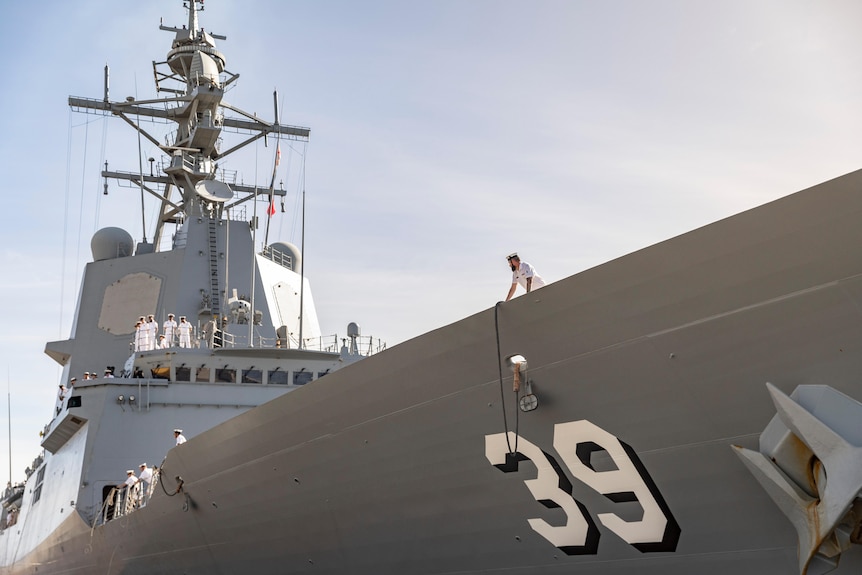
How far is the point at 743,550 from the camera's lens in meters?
4.42

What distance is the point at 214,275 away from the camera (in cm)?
1505

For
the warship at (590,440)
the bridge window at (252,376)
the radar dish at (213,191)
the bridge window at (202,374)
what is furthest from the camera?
the radar dish at (213,191)

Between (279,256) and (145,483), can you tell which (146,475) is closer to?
(145,483)

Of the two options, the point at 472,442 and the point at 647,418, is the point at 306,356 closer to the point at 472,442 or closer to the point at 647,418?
the point at 472,442

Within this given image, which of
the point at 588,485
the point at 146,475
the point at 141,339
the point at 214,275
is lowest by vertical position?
the point at 588,485

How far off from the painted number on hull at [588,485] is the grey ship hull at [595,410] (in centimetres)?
5

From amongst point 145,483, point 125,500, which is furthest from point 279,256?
point 145,483

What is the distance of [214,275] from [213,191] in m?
1.82

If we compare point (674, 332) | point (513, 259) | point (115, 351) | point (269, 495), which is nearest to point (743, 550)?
point (674, 332)

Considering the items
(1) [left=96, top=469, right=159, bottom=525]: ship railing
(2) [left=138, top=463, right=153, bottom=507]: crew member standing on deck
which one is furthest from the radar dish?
(2) [left=138, top=463, right=153, bottom=507]: crew member standing on deck

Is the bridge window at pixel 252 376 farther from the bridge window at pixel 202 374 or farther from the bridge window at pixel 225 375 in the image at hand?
the bridge window at pixel 202 374

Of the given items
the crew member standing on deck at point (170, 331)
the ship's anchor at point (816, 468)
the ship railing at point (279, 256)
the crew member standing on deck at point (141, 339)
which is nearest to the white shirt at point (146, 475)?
the crew member standing on deck at point (141, 339)

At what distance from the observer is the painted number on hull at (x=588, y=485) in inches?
187

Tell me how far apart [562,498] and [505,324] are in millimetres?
1120
